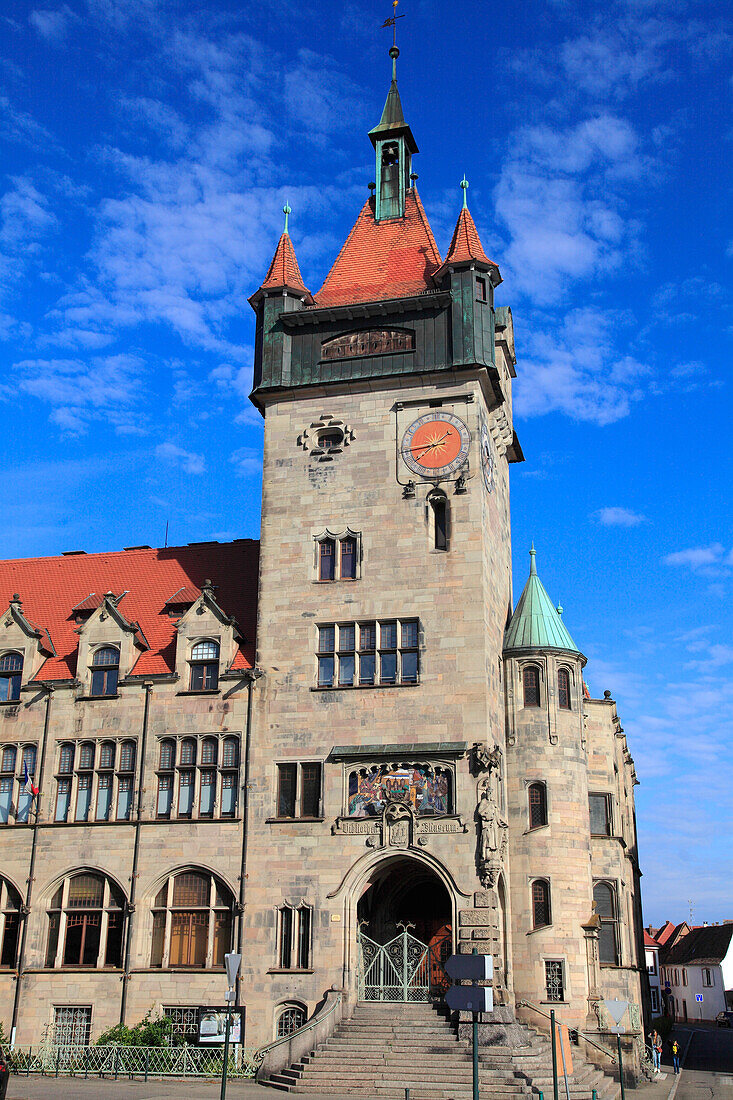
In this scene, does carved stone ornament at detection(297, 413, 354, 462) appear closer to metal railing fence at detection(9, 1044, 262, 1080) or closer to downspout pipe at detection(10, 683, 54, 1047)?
downspout pipe at detection(10, 683, 54, 1047)

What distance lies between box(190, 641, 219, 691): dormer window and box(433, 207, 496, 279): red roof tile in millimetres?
15106

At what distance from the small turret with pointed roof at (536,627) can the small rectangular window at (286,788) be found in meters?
8.15

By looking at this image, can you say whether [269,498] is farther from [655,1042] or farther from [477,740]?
[655,1042]

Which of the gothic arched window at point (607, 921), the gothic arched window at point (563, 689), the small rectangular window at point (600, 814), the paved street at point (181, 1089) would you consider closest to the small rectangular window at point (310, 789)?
the paved street at point (181, 1089)

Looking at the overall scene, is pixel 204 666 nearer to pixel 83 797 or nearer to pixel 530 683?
pixel 83 797

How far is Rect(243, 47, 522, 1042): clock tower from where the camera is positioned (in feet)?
102

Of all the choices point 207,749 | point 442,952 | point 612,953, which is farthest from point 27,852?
point 612,953

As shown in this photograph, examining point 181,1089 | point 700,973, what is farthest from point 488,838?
point 700,973

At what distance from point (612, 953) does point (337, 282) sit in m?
25.2

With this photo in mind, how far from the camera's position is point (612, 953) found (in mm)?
35844

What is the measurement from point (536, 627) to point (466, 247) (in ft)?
43.0

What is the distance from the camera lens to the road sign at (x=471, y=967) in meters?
17.6

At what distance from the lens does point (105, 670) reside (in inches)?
1423

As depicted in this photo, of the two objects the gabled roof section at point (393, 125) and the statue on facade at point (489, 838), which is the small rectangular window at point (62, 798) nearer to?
the statue on facade at point (489, 838)
